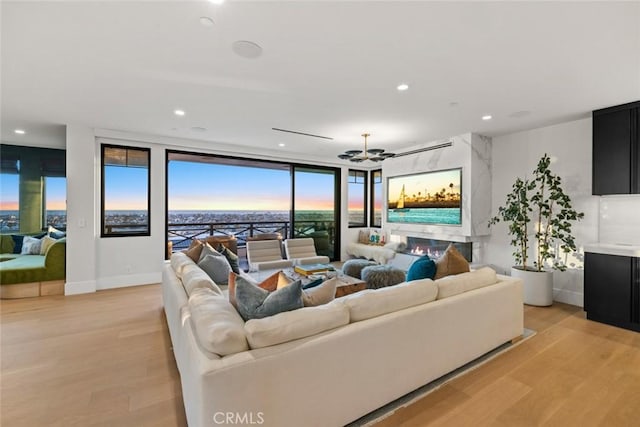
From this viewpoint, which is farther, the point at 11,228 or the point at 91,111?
the point at 11,228

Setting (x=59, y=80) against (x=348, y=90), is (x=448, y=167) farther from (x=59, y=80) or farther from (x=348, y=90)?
(x=59, y=80)

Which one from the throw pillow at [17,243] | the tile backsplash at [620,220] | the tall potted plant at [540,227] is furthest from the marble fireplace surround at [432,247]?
the throw pillow at [17,243]

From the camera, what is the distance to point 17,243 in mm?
5348

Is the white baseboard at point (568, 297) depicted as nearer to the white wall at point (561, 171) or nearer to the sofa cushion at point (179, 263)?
the white wall at point (561, 171)

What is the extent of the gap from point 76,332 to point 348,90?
→ 13.2 feet

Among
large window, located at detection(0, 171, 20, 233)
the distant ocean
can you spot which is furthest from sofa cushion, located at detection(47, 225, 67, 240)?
the distant ocean

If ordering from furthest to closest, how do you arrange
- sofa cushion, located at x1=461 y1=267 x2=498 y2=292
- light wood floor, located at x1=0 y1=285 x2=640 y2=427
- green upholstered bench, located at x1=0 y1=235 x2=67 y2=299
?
1. green upholstered bench, located at x1=0 y1=235 x2=67 y2=299
2. sofa cushion, located at x1=461 y1=267 x2=498 y2=292
3. light wood floor, located at x1=0 y1=285 x2=640 y2=427

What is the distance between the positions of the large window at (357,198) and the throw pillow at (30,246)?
6.56 m

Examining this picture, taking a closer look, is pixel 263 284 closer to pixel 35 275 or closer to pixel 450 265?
pixel 450 265

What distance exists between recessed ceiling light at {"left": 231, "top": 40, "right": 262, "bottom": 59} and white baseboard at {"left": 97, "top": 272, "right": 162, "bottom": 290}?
4533 mm

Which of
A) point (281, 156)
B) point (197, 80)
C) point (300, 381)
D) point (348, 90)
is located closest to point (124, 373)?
point (300, 381)

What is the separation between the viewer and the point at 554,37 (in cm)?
212

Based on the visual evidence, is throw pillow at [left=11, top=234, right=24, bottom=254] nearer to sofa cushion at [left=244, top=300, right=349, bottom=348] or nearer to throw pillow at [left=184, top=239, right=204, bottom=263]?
throw pillow at [left=184, top=239, right=204, bottom=263]

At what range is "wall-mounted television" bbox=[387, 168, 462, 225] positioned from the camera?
521 cm
